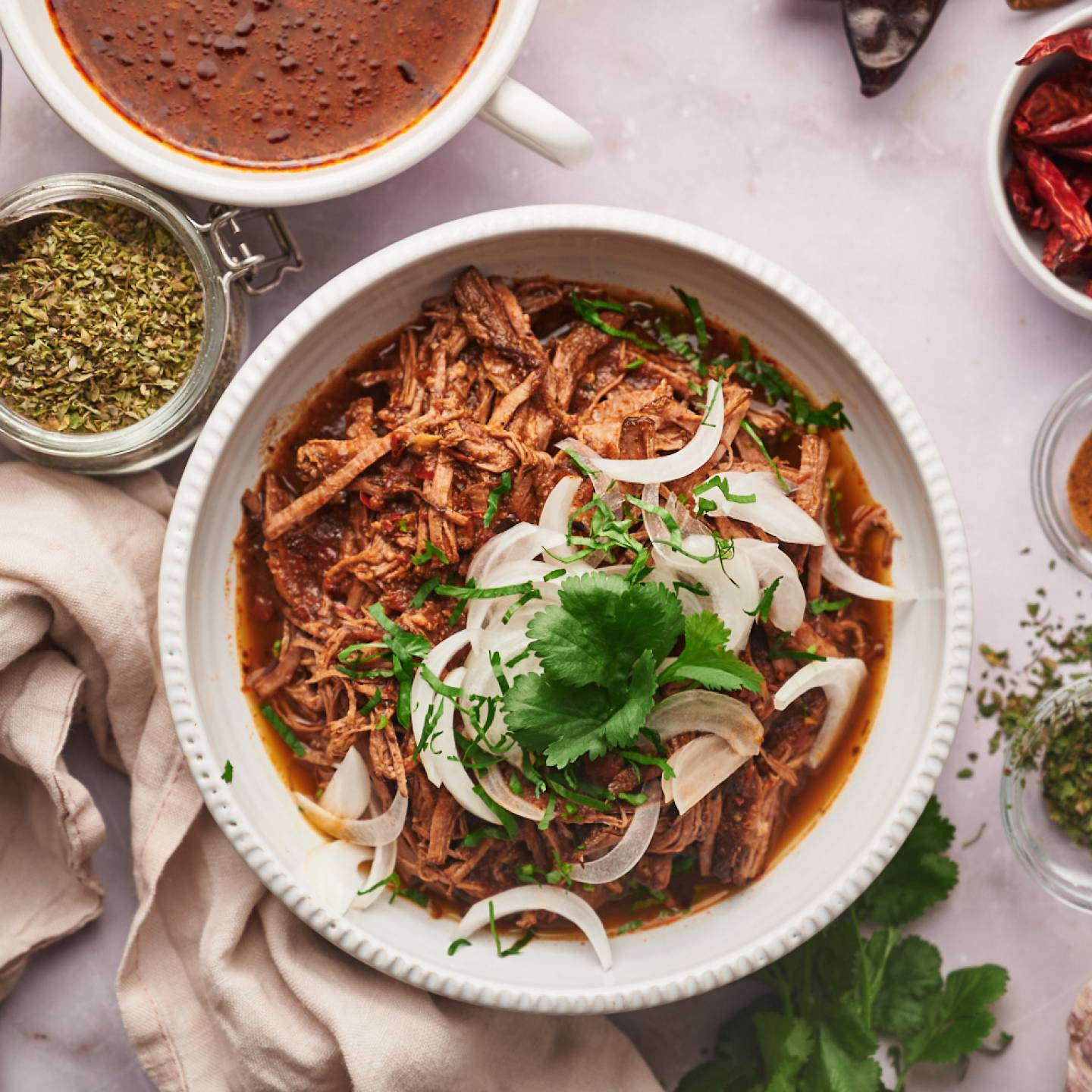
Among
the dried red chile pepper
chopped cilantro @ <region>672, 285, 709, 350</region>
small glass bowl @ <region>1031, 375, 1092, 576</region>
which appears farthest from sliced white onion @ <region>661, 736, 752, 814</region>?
the dried red chile pepper

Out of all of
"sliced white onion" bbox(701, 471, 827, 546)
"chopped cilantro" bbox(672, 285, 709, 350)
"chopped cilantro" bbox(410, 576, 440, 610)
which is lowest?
"chopped cilantro" bbox(410, 576, 440, 610)

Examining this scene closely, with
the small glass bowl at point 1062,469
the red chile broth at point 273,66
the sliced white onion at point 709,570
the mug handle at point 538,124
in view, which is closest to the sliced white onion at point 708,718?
the sliced white onion at point 709,570

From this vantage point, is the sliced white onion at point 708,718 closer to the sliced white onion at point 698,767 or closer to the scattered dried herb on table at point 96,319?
the sliced white onion at point 698,767

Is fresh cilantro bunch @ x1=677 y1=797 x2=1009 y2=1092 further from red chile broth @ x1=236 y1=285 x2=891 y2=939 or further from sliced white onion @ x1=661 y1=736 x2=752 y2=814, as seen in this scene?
sliced white onion @ x1=661 y1=736 x2=752 y2=814

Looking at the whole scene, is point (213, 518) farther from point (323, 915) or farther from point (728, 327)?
point (728, 327)

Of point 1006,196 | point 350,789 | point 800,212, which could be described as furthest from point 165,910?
point 1006,196

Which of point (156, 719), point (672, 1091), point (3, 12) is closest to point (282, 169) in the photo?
point (3, 12)
